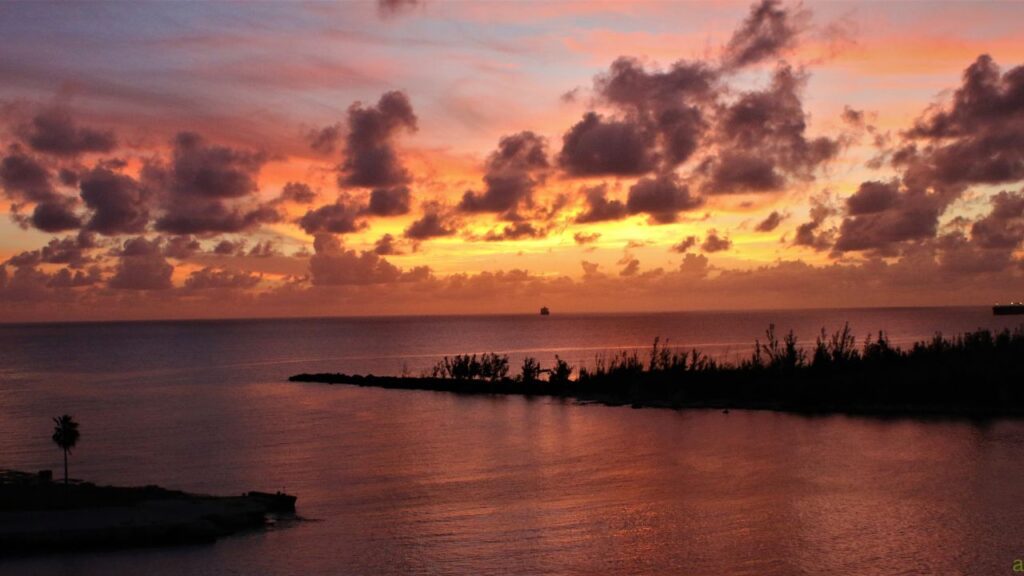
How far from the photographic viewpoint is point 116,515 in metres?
38.0

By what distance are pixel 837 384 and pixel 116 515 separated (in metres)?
63.1

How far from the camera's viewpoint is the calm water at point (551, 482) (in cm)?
3562

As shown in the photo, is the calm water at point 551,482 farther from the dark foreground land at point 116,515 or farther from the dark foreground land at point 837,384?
A: the dark foreground land at point 837,384

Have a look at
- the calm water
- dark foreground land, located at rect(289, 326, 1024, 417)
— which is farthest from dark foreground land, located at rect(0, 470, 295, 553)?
dark foreground land, located at rect(289, 326, 1024, 417)

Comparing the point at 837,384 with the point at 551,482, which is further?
the point at 837,384

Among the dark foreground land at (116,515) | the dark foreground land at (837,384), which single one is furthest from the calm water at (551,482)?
the dark foreground land at (837,384)

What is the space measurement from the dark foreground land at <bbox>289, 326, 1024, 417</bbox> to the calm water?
5361 mm

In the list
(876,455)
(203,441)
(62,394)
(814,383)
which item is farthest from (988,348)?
(62,394)

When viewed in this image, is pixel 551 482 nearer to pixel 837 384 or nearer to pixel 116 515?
pixel 116 515

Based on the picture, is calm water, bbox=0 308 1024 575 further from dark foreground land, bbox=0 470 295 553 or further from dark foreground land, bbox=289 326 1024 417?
dark foreground land, bbox=289 326 1024 417

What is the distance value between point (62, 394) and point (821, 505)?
87.8m

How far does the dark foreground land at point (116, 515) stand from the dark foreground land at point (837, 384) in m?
49.5

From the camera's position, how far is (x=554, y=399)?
91.6 meters

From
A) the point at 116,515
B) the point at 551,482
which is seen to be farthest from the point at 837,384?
the point at 116,515
